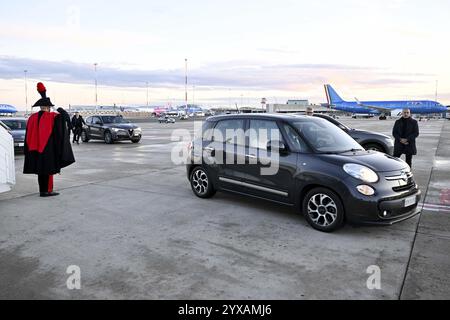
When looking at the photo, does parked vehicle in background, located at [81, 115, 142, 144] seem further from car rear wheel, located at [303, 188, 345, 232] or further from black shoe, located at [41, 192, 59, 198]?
car rear wheel, located at [303, 188, 345, 232]

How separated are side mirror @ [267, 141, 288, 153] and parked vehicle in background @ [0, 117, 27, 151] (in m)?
12.6

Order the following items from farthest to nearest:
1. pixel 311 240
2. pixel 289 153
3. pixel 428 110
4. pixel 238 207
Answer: pixel 428 110
pixel 238 207
pixel 289 153
pixel 311 240

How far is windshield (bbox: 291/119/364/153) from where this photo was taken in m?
5.91

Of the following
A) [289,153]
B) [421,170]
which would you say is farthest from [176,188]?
[421,170]

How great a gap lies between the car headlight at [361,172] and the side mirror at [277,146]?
1045mm

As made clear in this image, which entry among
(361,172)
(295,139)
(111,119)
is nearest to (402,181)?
(361,172)

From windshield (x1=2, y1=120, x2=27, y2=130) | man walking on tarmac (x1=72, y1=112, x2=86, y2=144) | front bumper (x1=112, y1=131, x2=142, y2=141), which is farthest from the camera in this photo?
man walking on tarmac (x1=72, y1=112, x2=86, y2=144)

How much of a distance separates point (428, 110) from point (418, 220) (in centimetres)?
7096

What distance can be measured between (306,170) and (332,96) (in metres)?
81.6

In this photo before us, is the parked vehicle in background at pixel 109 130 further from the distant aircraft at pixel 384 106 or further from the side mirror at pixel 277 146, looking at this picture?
Answer: the distant aircraft at pixel 384 106

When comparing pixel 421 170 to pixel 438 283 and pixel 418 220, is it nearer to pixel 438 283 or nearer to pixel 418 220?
pixel 418 220

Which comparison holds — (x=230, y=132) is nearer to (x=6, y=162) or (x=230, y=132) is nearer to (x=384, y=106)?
(x=6, y=162)

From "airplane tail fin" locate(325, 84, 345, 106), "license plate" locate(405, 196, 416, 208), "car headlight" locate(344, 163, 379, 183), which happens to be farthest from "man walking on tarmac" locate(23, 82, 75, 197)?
"airplane tail fin" locate(325, 84, 345, 106)

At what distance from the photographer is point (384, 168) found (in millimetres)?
5375
